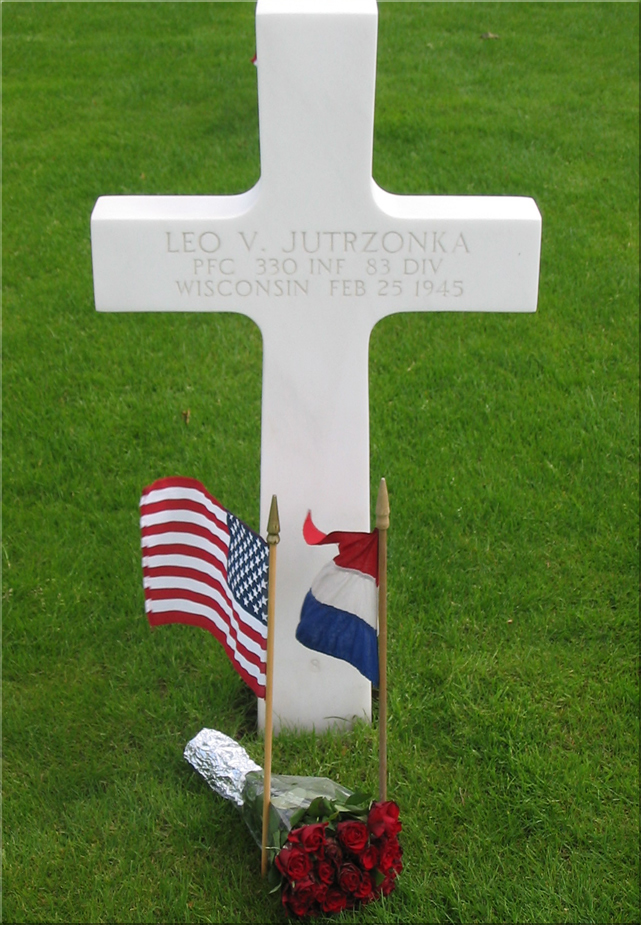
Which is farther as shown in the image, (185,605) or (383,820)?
(185,605)

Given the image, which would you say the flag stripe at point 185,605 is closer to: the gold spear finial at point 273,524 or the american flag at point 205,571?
the american flag at point 205,571

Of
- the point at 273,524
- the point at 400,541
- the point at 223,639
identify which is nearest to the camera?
the point at 273,524

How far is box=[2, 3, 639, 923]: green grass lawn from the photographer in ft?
10.3

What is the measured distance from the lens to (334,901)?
113 inches

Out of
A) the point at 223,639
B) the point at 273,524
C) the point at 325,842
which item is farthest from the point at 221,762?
the point at 273,524

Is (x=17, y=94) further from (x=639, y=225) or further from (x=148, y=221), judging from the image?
(x=148, y=221)

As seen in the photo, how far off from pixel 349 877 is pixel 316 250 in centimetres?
175

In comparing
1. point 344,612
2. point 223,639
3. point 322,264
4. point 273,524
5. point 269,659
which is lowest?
point 223,639

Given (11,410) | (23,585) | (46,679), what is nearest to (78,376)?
(11,410)

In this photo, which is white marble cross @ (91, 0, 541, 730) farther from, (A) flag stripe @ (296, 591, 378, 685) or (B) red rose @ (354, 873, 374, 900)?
(B) red rose @ (354, 873, 374, 900)

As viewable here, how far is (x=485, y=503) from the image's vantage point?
4.45 m

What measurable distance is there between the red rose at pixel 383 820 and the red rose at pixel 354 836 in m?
0.04

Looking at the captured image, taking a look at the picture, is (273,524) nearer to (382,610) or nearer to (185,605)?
(382,610)

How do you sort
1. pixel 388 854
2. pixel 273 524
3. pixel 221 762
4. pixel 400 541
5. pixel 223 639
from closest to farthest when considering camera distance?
1. pixel 273 524
2. pixel 388 854
3. pixel 223 639
4. pixel 221 762
5. pixel 400 541
